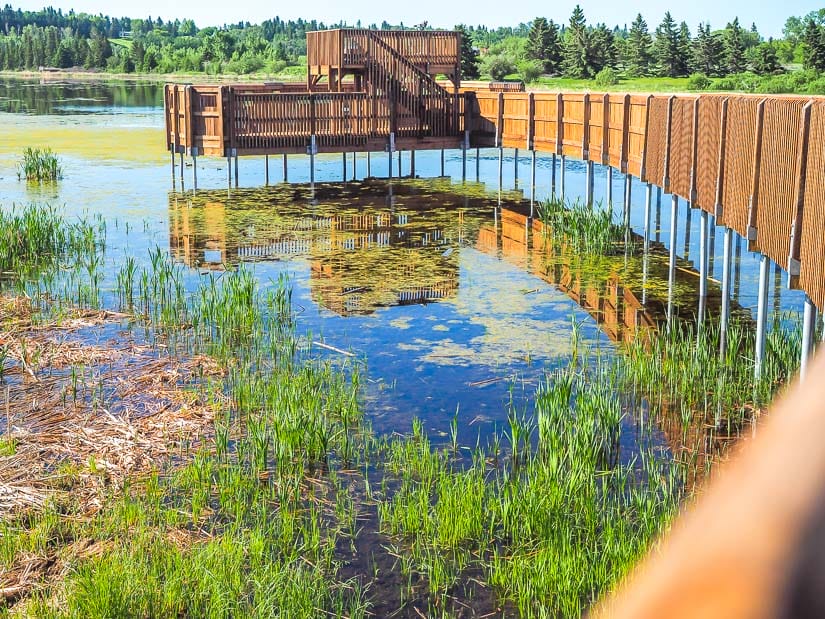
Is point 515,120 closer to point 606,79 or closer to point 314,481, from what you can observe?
point 314,481

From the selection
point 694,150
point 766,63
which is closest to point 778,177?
point 694,150

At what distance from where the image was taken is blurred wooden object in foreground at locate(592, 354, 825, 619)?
42 cm

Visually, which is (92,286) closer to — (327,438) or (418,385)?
(418,385)

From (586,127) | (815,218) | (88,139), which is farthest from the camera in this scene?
(88,139)

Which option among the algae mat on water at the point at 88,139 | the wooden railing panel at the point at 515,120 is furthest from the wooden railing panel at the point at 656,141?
the algae mat on water at the point at 88,139

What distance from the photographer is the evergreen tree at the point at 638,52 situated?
306ft

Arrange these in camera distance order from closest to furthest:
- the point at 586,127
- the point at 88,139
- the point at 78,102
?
the point at 586,127 < the point at 88,139 < the point at 78,102

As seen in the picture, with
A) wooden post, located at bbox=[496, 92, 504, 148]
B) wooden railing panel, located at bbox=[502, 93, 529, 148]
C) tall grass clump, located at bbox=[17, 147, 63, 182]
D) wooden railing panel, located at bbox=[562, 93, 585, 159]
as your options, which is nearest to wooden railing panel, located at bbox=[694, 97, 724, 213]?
wooden railing panel, located at bbox=[562, 93, 585, 159]

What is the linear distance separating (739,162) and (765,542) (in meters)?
11.6

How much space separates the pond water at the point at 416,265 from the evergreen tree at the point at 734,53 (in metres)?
60.8

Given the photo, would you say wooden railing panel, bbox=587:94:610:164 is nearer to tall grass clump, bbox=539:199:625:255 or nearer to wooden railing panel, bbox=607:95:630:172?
wooden railing panel, bbox=607:95:630:172

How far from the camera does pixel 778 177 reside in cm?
987

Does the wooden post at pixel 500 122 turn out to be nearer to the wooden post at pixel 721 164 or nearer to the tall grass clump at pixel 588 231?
the tall grass clump at pixel 588 231

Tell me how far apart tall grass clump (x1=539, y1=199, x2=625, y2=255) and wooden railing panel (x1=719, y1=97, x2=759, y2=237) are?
659cm
